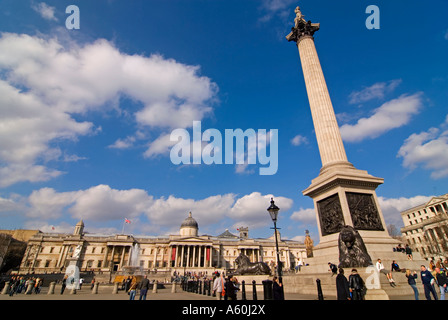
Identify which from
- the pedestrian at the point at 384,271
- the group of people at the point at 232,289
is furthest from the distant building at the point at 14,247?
the pedestrian at the point at 384,271

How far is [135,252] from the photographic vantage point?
78125 mm

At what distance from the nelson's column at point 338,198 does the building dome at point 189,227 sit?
7604 centimetres

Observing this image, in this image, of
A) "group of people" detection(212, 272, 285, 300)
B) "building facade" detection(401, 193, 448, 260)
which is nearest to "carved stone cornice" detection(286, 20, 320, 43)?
"group of people" detection(212, 272, 285, 300)

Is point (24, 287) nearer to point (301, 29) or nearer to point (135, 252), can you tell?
point (301, 29)

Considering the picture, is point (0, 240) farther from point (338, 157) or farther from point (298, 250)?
point (298, 250)

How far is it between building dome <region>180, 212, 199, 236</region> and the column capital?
7604cm

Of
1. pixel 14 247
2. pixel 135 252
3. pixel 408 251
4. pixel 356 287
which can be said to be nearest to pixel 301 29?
pixel 408 251

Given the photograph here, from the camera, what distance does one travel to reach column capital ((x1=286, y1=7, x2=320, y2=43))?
2338 centimetres

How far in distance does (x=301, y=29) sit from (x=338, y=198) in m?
18.6

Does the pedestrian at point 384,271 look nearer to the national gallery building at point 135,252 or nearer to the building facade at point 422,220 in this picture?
the building facade at point 422,220

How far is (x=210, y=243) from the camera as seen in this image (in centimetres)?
8219

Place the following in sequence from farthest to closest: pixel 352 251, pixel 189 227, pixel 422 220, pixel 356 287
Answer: pixel 189 227 → pixel 422 220 → pixel 352 251 → pixel 356 287

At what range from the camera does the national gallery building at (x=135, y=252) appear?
239 feet
